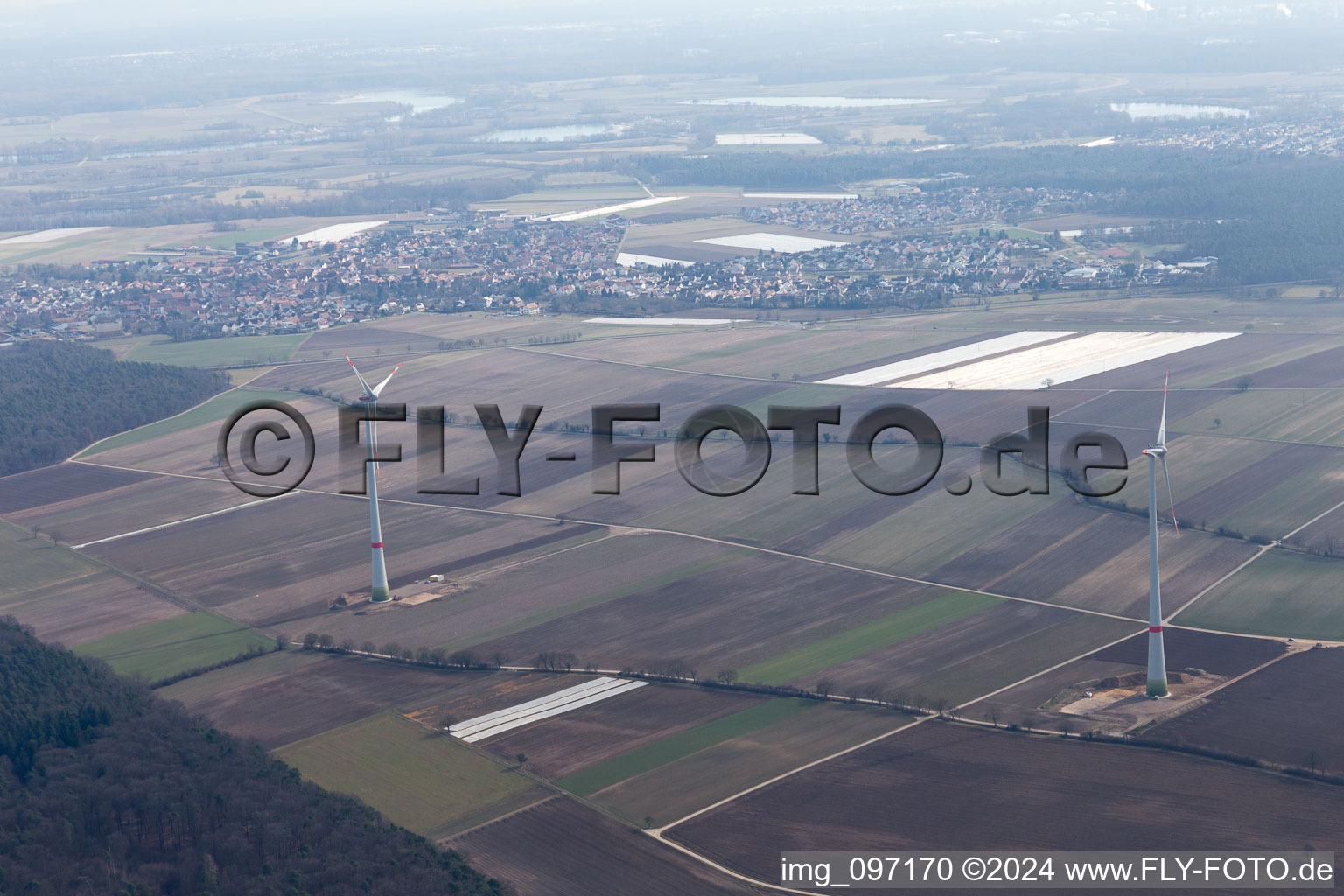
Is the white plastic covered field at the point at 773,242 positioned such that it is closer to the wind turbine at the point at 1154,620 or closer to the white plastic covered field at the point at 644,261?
the white plastic covered field at the point at 644,261

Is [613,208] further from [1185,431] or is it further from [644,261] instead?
[1185,431]

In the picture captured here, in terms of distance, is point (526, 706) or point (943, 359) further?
point (943, 359)

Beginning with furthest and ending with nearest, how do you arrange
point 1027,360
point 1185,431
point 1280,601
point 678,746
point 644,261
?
point 644,261, point 1027,360, point 1185,431, point 1280,601, point 678,746

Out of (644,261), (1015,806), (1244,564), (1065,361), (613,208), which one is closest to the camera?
(1015,806)

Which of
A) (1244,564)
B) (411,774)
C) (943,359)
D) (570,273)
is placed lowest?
(411,774)

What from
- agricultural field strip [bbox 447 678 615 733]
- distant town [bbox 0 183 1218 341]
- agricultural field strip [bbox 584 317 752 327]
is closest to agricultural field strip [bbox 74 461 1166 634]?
agricultural field strip [bbox 447 678 615 733]

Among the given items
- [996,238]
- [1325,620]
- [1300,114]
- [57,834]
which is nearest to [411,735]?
[57,834]

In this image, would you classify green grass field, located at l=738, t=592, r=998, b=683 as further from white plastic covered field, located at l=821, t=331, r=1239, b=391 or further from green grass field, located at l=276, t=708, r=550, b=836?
white plastic covered field, located at l=821, t=331, r=1239, b=391

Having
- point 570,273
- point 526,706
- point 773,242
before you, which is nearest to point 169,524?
point 526,706
